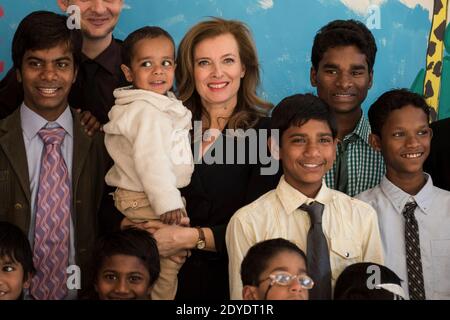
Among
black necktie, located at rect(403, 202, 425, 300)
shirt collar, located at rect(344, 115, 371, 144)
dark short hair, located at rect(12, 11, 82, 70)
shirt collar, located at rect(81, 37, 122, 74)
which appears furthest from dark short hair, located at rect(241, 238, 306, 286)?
shirt collar, located at rect(81, 37, 122, 74)

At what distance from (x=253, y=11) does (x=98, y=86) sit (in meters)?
1.02

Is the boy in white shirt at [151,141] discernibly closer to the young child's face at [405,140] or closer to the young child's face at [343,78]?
the young child's face at [343,78]

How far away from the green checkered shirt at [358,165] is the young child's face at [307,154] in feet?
0.99

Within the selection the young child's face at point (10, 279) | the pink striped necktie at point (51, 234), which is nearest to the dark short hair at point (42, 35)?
the pink striped necktie at point (51, 234)

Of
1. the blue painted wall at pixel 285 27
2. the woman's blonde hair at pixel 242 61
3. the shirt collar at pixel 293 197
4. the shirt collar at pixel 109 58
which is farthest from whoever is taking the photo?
the blue painted wall at pixel 285 27

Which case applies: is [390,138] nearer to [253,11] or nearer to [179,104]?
[179,104]

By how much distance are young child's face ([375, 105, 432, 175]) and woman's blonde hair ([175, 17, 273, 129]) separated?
1.58ft

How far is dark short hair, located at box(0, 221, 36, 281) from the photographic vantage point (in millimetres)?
2625

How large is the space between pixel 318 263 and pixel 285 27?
1690 millimetres

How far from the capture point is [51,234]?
282 centimetres

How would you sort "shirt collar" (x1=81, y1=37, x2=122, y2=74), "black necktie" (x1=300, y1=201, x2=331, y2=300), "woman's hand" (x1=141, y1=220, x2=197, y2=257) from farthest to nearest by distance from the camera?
"shirt collar" (x1=81, y1=37, x2=122, y2=74) → "woman's hand" (x1=141, y1=220, x2=197, y2=257) → "black necktie" (x1=300, y1=201, x2=331, y2=300)

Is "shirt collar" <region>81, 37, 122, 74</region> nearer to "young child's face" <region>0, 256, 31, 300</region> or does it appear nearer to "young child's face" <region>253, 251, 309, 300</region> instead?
"young child's face" <region>0, 256, 31, 300</region>

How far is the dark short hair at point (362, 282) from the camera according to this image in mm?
2514
